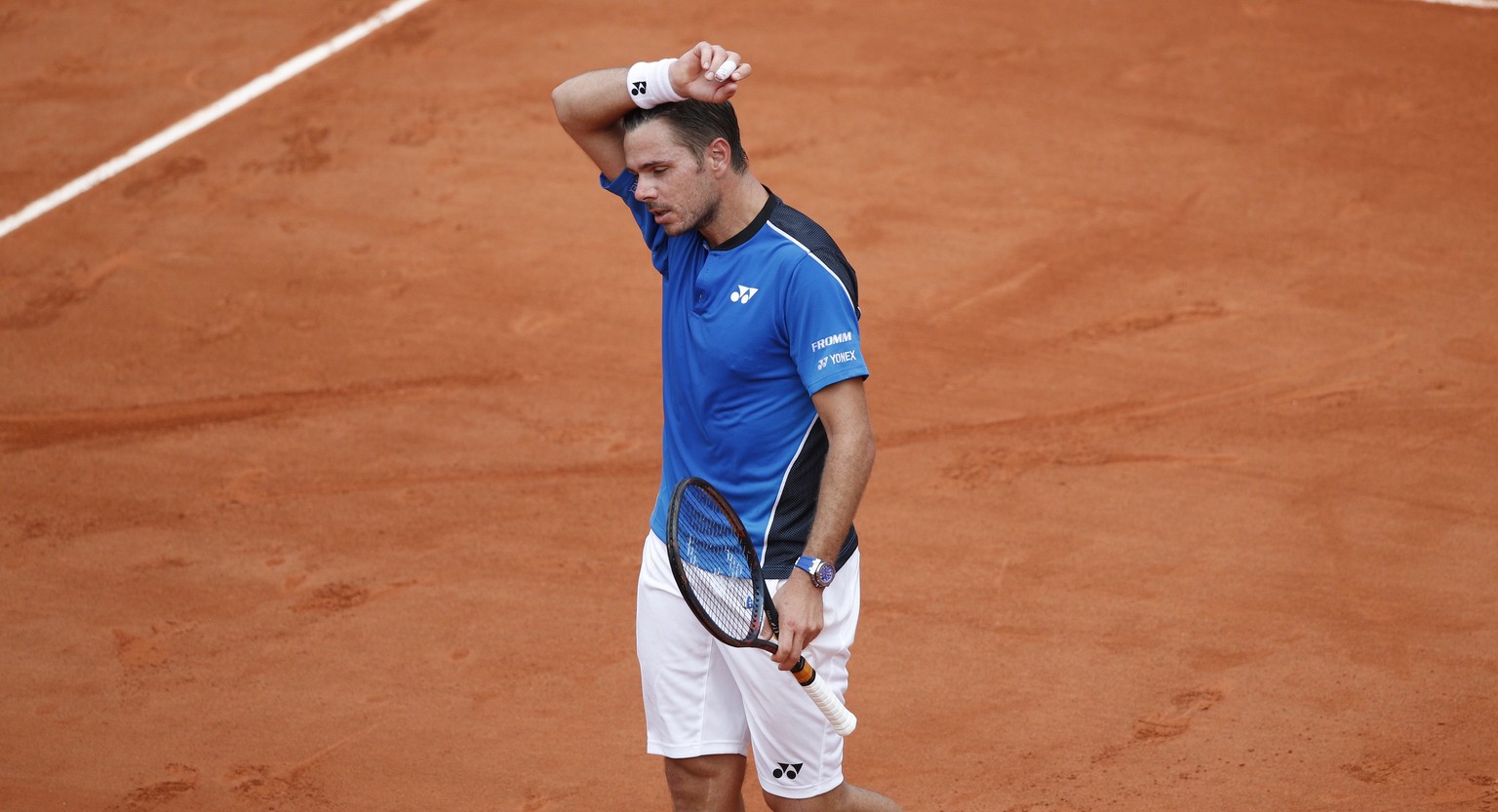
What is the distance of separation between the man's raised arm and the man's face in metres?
0.11

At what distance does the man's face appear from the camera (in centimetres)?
406

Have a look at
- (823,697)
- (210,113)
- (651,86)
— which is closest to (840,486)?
(823,697)

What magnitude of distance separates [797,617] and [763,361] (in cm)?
69

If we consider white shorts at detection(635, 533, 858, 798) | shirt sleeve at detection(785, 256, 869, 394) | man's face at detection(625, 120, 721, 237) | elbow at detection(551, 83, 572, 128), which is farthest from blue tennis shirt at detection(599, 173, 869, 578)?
elbow at detection(551, 83, 572, 128)

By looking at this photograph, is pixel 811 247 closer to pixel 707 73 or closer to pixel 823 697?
pixel 707 73

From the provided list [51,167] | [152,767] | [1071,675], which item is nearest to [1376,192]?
[1071,675]

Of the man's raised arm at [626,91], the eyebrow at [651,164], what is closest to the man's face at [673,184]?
the eyebrow at [651,164]

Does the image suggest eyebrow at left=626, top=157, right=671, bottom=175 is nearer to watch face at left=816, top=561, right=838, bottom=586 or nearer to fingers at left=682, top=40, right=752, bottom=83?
fingers at left=682, top=40, right=752, bottom=83

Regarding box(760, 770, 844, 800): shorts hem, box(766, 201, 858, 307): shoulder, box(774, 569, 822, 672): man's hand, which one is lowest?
box(760, 770, 844, 800): shorts hem

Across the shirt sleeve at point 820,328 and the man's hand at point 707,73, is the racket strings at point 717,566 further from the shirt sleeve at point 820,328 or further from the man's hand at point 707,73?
the man's hand at point 707,73

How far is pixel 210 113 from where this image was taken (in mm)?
11328

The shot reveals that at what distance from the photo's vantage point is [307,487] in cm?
757

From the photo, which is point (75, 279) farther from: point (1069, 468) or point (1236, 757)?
point (1236, 757)

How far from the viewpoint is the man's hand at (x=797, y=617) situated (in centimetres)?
391
